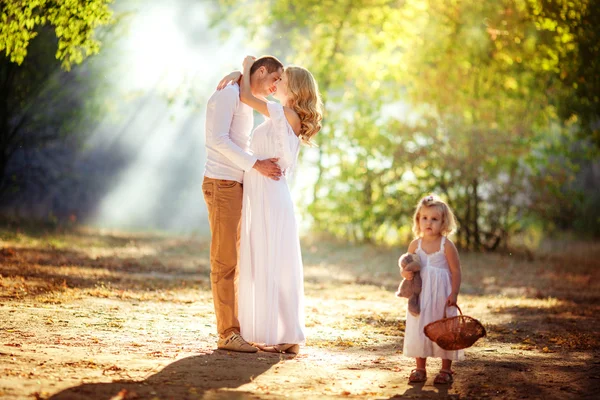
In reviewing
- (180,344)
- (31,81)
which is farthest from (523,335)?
(31,81)

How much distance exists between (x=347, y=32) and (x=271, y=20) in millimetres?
2090

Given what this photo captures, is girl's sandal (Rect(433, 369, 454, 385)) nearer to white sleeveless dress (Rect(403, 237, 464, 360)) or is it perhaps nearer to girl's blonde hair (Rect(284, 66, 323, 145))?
white sleeveless dress (Rect(403, 237, 464, 360))

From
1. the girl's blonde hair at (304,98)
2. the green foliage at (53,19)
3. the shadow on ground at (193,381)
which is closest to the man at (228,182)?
the girl's blonde hair at (304,98)

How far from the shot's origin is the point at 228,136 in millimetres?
6301

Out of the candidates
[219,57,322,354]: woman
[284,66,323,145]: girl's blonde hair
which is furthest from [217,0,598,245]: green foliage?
[219,57,322,354]: woman

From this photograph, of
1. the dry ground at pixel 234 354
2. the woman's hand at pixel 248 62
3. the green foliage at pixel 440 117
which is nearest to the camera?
the dry ground at pixel 234 354

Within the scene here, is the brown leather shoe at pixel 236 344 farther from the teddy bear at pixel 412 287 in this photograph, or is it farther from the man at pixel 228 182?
the teddy bear at pixel 412 287

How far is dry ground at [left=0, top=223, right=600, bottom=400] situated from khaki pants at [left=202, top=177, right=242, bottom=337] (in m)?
0.33

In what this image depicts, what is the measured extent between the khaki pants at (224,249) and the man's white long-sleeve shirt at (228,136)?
94 mm

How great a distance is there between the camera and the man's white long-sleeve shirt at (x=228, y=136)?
624cm

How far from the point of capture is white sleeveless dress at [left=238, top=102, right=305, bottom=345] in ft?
20.9

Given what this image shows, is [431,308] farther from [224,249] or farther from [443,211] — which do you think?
[224,249]

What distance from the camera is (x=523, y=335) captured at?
8.22 metres

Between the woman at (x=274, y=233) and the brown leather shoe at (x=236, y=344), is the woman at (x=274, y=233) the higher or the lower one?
the higher one
